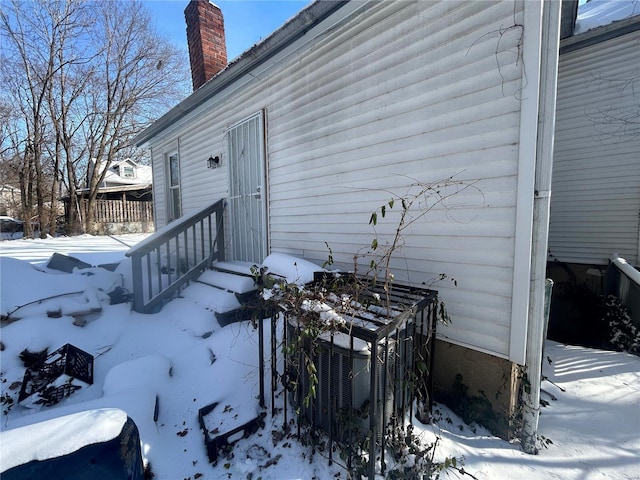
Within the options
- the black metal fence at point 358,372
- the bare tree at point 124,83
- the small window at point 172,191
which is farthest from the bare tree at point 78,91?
the black metal fence at point 358,372

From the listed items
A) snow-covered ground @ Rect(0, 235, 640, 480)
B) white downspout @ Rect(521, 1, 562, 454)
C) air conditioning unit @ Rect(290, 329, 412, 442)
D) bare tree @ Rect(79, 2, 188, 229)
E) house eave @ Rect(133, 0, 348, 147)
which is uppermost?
bare tree @ Rect(79, 2, 188, 229)

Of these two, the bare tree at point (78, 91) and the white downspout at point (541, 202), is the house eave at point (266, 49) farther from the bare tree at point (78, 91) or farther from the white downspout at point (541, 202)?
the bare tree at point (78, 91)

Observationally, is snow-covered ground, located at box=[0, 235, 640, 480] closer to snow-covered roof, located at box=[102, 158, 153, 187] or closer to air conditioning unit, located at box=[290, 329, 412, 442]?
air conditioning unit, located at box=[290, 329, 412, 442]

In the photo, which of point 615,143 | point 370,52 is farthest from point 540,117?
point 615,143

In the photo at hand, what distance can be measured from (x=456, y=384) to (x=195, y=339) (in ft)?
9.19

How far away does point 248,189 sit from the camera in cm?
493

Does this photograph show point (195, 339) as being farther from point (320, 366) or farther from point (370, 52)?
point (370, 52)

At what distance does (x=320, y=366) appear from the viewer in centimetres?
199

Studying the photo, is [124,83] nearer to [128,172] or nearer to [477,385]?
[128,172]

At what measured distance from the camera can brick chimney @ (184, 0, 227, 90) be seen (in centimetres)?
599

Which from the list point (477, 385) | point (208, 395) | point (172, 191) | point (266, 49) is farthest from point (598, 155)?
point (172, 191)

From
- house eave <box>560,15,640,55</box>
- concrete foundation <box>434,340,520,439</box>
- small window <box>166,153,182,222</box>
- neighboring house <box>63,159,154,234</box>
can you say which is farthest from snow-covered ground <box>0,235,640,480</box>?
neighboring house <box>63,159,154,234</box>

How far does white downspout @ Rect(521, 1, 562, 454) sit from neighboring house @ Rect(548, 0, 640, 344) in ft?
12.3

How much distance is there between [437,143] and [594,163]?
15.3ft
